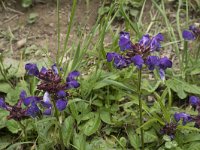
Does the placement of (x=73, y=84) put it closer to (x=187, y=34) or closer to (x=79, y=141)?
(x=79, y=141)

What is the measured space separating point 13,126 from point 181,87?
127 cm

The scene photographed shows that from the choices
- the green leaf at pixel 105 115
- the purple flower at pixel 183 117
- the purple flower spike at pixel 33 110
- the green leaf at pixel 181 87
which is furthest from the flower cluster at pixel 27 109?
the green leaf at pixel 181 87

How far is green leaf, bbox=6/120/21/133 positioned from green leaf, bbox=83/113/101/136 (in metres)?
0.46

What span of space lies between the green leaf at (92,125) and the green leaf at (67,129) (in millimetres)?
105

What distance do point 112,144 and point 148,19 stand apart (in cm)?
167

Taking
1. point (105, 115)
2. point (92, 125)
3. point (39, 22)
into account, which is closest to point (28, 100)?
point (92, 125)

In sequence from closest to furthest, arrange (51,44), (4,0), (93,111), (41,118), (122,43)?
(122,43)
(41,118)
(93,111)
(51,44)
(4,0)

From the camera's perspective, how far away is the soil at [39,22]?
13.9ft

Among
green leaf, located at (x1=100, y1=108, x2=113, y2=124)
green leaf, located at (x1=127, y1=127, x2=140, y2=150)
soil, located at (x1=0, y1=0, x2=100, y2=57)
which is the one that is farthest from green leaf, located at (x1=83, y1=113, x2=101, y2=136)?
soil, located at (x1=0, y1=0, x2=100, y2=57)

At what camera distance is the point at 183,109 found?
136 inches

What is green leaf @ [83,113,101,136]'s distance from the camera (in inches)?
123

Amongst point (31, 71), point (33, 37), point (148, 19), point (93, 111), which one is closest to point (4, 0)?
point (33, 37)

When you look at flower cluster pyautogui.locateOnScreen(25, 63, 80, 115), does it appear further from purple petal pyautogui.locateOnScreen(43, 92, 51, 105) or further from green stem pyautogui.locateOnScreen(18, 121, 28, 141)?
green stem pyautogui.locateOnScreen(18, 121, 28, 141)

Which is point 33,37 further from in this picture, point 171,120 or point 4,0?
point 171,120
